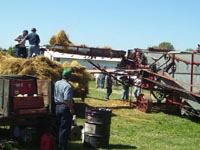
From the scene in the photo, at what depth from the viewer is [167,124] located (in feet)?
52.2

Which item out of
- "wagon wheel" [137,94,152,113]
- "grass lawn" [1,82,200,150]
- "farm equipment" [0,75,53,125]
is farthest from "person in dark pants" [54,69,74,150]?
"wagon wheel" [137,94,152,113]

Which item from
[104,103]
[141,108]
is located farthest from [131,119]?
[104,103]

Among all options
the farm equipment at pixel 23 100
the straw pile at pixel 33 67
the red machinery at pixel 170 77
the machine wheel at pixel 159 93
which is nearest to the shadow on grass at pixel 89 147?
the farm equipment at pixel 23 100

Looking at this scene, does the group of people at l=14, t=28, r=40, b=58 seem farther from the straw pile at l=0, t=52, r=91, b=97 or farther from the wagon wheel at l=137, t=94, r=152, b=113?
the wagon wheel at l=137, t=94, r=152, b=113

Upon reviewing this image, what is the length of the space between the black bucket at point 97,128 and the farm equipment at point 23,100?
4.06 ft

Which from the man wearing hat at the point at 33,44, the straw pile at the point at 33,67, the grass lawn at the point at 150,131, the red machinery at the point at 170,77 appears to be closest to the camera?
the grass lawn at the point at 150,131

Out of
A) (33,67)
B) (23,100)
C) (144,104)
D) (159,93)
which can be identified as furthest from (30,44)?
(23,100)

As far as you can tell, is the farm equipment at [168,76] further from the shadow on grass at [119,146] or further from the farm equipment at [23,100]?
the farm equipment at [23,100]

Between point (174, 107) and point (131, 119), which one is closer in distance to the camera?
point (131, 119)

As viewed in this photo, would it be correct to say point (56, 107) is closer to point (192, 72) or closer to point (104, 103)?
point (192, 72)

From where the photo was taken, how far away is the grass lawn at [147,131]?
1168 centimetres

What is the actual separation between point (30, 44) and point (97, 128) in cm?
698

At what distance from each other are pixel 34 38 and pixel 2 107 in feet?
24.0

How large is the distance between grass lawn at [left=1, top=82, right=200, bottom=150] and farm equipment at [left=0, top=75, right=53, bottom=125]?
0.86 meters
